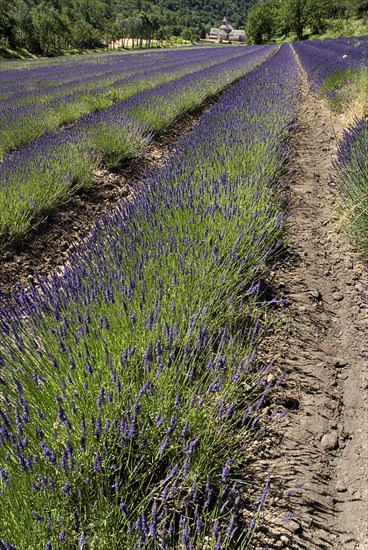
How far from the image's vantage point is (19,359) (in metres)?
1.52

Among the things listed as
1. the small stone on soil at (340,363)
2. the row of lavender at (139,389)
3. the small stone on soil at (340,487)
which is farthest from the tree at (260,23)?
the small stone on soil at (340,487)

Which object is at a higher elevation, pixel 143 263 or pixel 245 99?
pixel 245 99

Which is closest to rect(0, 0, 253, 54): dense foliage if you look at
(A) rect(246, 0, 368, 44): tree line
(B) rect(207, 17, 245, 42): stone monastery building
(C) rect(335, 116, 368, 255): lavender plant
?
(B) rect(207, 17, 245, 42): stone monastery building

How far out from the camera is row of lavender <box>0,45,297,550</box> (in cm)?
113

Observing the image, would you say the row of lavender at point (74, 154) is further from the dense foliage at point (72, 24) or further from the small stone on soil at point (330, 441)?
the dense foliage at point (72, 24)

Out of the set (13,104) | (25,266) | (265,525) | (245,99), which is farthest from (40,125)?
(265,525)

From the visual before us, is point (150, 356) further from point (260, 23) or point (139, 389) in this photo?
point (260, 23)

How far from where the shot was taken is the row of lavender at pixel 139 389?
113cm

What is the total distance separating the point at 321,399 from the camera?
6.38 ft

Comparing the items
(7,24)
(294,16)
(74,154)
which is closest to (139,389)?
(74,154)

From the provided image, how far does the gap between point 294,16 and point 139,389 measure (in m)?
59.0

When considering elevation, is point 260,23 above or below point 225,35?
below

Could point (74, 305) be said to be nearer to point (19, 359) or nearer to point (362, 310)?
point (19, 359)

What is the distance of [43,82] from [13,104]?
15.7ft
